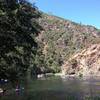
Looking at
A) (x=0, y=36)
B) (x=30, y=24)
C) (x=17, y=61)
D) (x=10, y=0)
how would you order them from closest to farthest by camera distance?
1. (x=0, y=36)
2. (x=10, y=0)
3. (x=30, y=24)
4. (x=17, y=61)

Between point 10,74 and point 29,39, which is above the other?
point 29,39

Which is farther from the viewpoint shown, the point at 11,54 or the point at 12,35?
the point at 11,54

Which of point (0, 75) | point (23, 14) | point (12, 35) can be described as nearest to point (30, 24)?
point (23, 14)

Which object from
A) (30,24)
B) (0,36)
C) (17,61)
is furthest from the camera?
(17,61)

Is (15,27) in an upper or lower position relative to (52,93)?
upper

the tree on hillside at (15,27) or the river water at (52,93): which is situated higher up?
the tree on hillside at (15,27)

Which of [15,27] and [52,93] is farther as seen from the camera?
[52,93]

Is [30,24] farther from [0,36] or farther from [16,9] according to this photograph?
[0,36]

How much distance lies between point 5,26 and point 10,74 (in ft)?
24.1

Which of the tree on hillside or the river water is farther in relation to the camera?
the river water

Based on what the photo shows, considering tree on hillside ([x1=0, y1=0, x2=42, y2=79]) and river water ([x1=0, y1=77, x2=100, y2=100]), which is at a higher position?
tree on hillside ([x1=0, y1=0, x2=42, y2=79])

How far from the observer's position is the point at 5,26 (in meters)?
28.4

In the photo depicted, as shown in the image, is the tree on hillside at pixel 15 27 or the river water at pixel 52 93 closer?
the tree on hillside at pixel 15 27

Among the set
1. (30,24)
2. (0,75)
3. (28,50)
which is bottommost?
(0,75)
